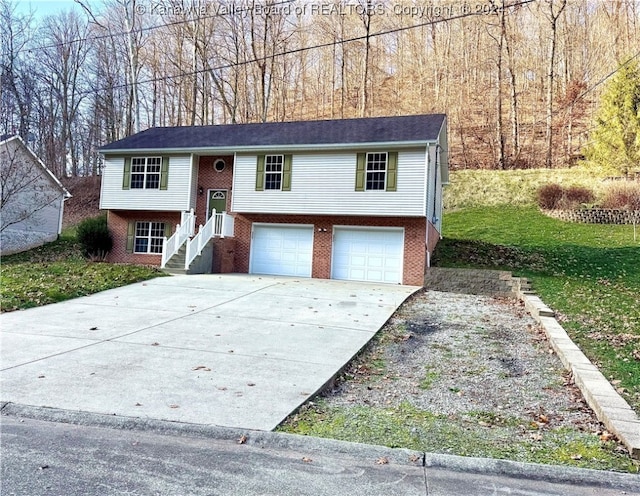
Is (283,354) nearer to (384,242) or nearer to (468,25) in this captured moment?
(384,242)

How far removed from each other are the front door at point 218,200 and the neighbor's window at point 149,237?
7.24 ft

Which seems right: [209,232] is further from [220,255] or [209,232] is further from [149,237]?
[149,237]

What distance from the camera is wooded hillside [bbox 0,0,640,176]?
94.6ft

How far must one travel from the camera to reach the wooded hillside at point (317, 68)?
2883cm

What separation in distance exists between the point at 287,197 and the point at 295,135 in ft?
9.09

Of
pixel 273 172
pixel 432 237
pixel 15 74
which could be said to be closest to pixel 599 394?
pixel 432 237

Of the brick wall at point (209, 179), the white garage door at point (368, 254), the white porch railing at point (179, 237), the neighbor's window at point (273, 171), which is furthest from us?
the brick wall at point (209, 179)

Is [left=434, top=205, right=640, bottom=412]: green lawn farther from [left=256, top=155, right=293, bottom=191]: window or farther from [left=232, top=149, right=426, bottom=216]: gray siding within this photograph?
[left=256, top=155, right=293, bottom=191]: window

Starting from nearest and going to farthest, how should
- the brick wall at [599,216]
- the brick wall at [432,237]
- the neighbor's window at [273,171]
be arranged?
the brick wall at [432,237]
the neighbor's window at [273,171]
the brick wall at [599,216]

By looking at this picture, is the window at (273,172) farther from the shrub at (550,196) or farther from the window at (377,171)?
the shrub at (550,196)

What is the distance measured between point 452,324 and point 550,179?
19.3m

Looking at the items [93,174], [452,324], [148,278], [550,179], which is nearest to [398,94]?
[550,179]

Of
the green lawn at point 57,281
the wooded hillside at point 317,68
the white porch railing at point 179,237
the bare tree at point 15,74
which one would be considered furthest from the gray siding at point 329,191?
the bare tree at point 15,74

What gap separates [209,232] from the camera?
16.5m
